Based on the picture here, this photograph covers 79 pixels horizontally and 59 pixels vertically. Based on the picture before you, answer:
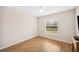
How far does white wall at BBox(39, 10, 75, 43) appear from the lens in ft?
4.85

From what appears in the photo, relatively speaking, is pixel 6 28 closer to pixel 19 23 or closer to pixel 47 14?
pixel 19 23

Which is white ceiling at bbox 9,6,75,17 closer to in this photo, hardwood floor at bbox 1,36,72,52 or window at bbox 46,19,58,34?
window at bbox 46,19,58,34

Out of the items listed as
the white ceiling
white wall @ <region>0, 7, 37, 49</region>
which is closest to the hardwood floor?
white wall @ <region>0, 7, 37, 49</region>

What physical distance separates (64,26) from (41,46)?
1.98 feet

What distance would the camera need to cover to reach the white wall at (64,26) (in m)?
1.48

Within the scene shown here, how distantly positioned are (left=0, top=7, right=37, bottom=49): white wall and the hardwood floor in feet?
0.40

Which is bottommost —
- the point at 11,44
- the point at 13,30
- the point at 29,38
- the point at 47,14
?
the point at 11,44

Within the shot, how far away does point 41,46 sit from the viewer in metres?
1.65

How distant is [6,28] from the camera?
1792 millimetres

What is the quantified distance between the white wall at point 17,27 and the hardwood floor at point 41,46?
0.40ft

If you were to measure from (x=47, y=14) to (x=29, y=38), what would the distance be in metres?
0.62

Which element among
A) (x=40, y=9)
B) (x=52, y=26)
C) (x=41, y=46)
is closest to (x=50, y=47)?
(x=41, y=46)
